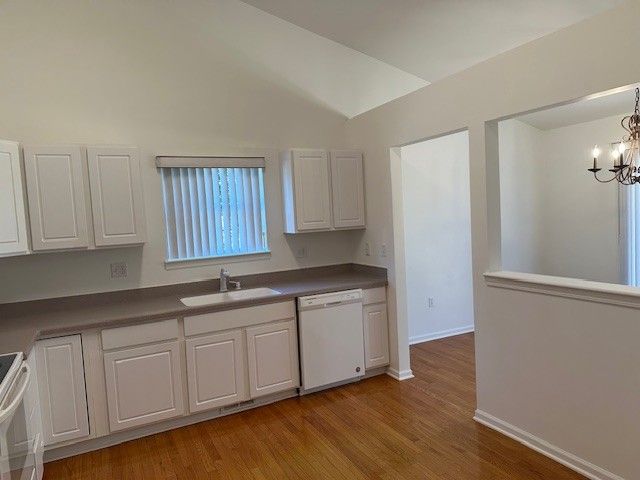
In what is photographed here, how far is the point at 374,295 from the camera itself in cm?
380

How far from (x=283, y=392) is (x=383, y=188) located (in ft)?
6.33

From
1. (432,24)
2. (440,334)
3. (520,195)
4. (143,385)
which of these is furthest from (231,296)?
(520,195)

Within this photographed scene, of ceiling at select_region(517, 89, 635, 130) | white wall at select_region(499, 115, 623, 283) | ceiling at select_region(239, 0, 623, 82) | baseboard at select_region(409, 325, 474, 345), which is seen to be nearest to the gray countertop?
baseboard at select_region(409, 325, 474, 345)

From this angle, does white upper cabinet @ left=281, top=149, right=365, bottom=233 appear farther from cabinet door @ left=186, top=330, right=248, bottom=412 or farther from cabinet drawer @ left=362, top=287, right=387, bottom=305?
cabinet door @ left=186, top=330, right=248, bottom=412

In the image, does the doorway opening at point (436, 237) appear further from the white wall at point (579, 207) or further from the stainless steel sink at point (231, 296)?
the stainless steel sink at point (231, 296)

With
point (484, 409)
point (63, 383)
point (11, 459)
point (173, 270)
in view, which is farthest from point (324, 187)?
point (11, 459)

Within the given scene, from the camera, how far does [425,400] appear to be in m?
3.34

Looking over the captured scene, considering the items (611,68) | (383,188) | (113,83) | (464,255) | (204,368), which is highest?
(113,83)

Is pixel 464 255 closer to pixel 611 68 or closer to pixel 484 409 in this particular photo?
pixel 484 409

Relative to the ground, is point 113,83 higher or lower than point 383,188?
higher

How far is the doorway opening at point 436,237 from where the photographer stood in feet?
15.1

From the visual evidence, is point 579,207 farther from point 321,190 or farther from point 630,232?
point 321,190

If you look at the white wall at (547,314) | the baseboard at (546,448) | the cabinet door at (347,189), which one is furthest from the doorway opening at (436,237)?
the baseboard at (546,448)

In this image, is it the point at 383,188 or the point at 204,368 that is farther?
the point at 383,188
